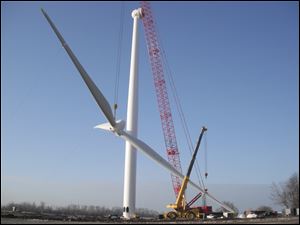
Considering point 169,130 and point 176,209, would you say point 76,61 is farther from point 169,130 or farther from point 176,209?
point 169,130

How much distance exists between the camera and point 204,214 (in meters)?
51.7

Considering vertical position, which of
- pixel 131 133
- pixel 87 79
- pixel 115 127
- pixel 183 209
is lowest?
pixel 183 209

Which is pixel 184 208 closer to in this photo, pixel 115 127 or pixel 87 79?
pixel 115 127

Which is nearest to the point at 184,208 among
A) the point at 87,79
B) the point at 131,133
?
the point at 131,133

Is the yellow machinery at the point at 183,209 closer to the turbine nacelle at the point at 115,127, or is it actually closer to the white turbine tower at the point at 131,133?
the white turbine tower at the point at 131,133

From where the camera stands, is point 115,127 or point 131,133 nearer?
point 115,127

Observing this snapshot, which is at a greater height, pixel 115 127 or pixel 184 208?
pixel 115 127

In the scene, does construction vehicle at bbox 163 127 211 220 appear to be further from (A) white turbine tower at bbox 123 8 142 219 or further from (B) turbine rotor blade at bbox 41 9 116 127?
(B) turbine rotor blade at bbox 41 9 116 127

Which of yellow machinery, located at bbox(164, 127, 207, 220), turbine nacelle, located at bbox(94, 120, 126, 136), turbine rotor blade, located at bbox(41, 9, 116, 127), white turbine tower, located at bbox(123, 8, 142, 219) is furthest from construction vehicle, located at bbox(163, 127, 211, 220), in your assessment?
turbine rotor blade, located at bbox(41, 9, 116, 127)

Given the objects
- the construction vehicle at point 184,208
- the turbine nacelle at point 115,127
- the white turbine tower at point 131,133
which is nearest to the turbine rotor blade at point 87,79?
the turbine nacelle at point 115,127

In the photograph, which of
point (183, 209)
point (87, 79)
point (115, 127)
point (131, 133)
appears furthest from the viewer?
point (131, 133)

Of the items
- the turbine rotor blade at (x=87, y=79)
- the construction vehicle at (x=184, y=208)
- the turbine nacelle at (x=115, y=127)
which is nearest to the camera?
the turbine rotor blade at (x=87, y=79)

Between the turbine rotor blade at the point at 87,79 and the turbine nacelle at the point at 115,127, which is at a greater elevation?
the turbine rotor blade at the point at 87,79

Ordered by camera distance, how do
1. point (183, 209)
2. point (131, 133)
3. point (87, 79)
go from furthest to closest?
point (131, 133)
point (183, 209)
point (87, 79)
